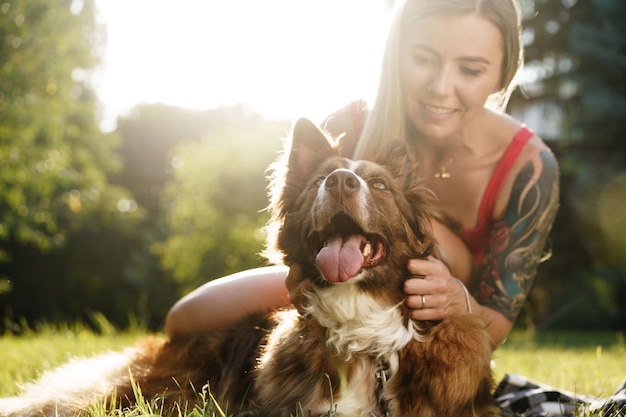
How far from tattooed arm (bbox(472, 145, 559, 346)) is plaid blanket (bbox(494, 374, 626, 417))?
33cm

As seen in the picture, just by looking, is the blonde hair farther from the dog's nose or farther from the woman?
the dog's nose

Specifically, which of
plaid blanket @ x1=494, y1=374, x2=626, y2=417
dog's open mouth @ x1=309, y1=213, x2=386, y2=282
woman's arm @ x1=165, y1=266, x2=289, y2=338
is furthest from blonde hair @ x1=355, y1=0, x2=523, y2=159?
plaid blanket @ x1=494, y1=374, x2=626, y2=417

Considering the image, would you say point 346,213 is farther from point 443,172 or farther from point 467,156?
point 467,156

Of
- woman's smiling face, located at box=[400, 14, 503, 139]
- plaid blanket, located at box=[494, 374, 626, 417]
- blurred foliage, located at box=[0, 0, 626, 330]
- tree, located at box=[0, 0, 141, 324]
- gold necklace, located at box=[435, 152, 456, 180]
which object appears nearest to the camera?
plaid blanket, located at box=[494, 374, 626, 417]

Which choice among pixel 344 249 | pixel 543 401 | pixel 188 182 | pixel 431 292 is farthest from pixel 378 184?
pixel 188 182

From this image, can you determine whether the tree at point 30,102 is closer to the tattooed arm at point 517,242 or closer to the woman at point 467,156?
the woman at point 467,156

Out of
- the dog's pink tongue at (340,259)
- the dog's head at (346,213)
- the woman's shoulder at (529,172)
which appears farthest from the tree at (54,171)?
the woman's shoulder at (529,172)

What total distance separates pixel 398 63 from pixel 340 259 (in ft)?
4.80

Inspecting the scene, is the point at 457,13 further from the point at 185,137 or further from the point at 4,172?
the point at 185,137

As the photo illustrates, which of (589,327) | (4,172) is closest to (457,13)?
(4,172)

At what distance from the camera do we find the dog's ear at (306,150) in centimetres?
298

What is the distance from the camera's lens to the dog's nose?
2576 millimetres

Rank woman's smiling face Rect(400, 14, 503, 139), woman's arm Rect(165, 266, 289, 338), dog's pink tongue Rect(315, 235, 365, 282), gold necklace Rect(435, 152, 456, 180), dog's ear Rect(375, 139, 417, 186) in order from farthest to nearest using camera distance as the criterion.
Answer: gold necklace Rect(435, 152, 456, 180), woman's arm Rect(165, 266, 289, 338), woman's smiling face Rect(400, 14, 503, 139), dog's ear Rect(375, 139, 417, 186), dog's pink tongue Rect(315, 235, 365, 282)

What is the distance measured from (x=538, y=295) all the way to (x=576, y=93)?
18.2 ft
